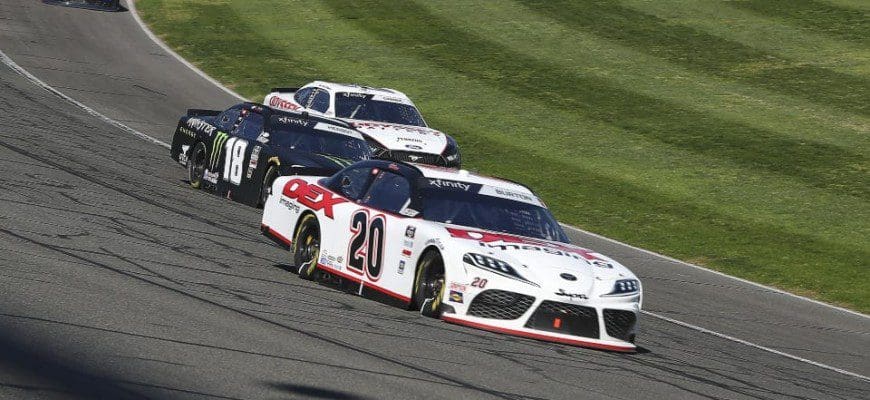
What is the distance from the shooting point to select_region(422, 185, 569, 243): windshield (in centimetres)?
1345

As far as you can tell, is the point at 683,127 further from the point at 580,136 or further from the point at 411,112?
the point at 411,112

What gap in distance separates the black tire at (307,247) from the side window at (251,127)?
562cm

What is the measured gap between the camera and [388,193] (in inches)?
552

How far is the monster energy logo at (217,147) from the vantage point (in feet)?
67.2

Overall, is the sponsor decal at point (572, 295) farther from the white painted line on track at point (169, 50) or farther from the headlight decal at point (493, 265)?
the white painted line on track at point (169, 50)

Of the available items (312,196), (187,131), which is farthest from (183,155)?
(312,196)

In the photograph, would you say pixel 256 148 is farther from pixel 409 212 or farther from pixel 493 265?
pixel 493 265

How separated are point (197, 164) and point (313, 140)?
6.53 ft

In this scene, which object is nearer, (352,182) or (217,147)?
(352,182)

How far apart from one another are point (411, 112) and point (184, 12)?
728 inches

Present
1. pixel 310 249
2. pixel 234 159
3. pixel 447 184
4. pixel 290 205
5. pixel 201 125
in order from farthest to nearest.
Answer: pixel 201 125 < pixel 234 159 < pixel 290 205 < pixel 310 249 < pixel 447 184

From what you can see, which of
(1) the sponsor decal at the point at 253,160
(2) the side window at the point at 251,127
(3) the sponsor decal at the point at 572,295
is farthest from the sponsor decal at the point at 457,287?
(2) the side window at the point at 251,127

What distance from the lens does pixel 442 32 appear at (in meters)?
37.8

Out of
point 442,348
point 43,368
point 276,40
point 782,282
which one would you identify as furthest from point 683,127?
point 43,368
